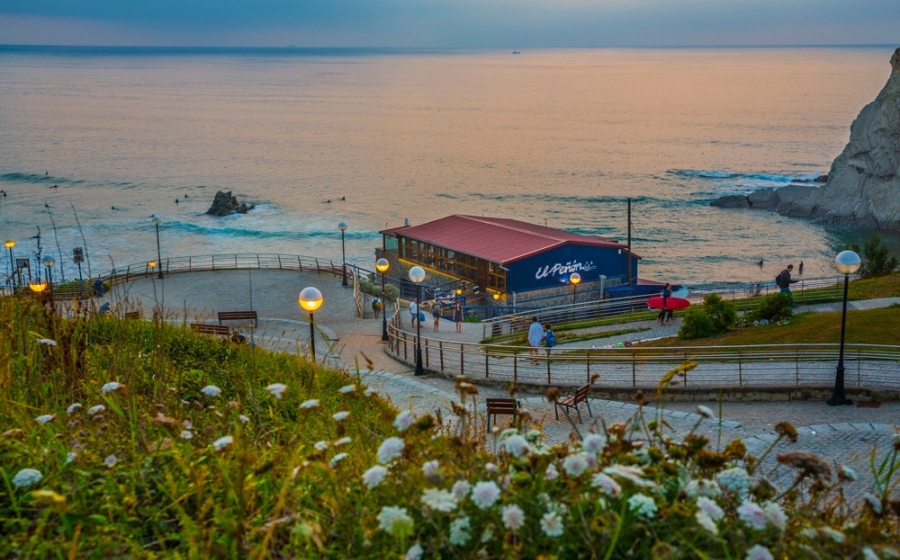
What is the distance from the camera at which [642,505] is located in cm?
312

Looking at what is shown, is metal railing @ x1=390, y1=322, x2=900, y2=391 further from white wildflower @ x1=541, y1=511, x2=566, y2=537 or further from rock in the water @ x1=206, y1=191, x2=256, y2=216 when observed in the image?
rock in the water @ x1=206, y1=191, x2=256, y2=216

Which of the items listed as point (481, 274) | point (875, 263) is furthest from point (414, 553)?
point (875, 263)

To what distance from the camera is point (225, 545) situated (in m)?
3.62

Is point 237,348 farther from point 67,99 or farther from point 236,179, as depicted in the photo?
point 67,99

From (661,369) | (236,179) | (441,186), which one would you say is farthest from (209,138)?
(661,369)

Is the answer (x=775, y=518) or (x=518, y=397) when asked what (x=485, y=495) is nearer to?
(x=775, y=518)

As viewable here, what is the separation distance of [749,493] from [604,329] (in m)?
20.1

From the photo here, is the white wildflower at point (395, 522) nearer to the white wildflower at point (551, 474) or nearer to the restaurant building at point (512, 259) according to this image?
the white wildflower at point (551, 474)

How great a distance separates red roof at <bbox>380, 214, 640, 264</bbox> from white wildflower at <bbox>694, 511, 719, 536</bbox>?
Result: 26.6m

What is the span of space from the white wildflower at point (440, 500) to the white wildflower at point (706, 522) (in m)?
0.88

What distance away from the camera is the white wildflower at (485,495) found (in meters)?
3.08

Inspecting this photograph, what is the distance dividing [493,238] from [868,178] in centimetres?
3654

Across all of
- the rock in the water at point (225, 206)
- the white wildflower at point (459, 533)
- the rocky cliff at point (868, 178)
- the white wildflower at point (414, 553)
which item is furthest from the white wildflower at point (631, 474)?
the rock in the water at point (225, 206)

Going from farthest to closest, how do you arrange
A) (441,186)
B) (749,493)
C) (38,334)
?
(441,186)
(38,334)
(749,493)
